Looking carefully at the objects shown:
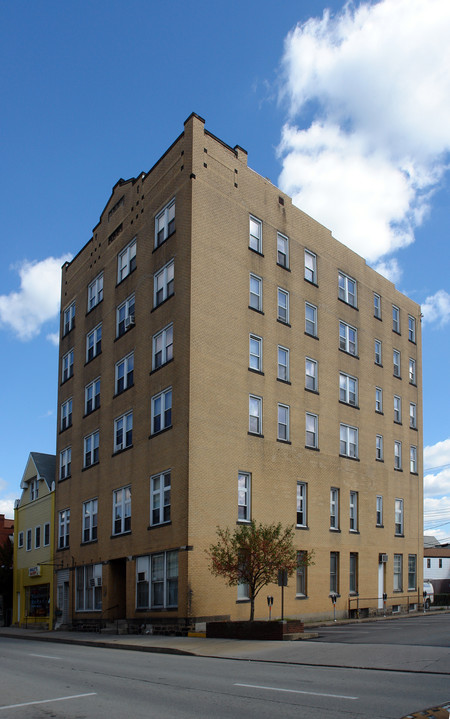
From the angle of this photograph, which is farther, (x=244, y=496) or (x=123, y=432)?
(x=123, y=432)

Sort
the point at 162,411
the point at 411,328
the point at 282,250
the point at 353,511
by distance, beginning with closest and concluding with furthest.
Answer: the point at 162,411
the point at 282,250
the point at 353,511
the point at 411,328

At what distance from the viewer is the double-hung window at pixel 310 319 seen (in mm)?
35969

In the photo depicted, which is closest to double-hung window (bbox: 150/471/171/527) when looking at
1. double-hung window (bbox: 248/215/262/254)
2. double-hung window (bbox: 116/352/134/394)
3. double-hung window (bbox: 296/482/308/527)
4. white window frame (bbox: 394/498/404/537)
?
double-hung window (bbox: 116/352/134/394)

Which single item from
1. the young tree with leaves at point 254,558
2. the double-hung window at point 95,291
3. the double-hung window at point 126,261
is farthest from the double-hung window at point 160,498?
the double-hung window at point 95,291

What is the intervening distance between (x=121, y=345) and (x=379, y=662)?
2251 centimetres

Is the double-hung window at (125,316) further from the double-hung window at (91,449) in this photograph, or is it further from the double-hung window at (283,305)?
the double-hung window at (283,305)

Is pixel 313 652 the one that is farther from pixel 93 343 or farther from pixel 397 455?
pixel 397 455

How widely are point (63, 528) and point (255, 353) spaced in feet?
55.5

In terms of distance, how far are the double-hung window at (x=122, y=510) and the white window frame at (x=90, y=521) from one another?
2.96 meters

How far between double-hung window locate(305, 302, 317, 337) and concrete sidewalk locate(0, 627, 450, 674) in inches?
648

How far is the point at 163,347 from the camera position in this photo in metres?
30.9

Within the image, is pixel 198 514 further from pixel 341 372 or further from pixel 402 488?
pixel 402 488

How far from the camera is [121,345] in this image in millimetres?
35438

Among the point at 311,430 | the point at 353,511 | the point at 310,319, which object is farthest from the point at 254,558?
the point at 310,319
